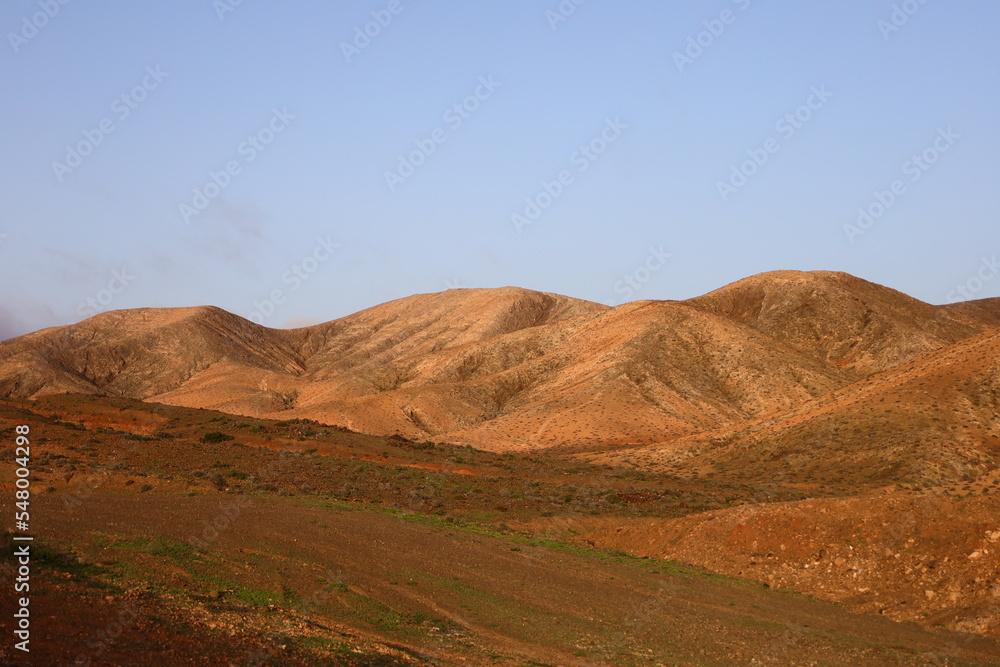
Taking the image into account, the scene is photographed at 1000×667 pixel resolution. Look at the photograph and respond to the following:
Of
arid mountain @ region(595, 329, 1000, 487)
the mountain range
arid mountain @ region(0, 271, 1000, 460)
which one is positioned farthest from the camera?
arid mountain @ region(0, 271, 1000, 460)

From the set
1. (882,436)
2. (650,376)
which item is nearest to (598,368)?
(650,376)

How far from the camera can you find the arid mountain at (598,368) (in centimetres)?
5466

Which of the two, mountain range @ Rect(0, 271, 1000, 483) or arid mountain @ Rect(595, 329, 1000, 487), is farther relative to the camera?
mountain range @ Rect(0, 271, 1000, 483)

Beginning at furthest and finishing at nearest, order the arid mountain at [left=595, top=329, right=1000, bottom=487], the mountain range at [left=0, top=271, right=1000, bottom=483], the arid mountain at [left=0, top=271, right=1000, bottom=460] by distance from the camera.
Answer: the arid mountain at [left=0, top=271, right=1000, bottom=460] < the mountain range at [left=0, top=271, right=1000, bottom=483] < the arid mountain at [left=595, top=329, right=1000, bottom=487]

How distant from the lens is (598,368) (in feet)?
242

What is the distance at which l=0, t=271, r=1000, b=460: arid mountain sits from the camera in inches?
2152

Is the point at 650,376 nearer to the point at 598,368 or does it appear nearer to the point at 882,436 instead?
the point at 598,368

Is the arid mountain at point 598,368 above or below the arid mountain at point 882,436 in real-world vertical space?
above

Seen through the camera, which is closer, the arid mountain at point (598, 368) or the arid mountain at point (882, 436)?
the arid mountain at point (882, 436)

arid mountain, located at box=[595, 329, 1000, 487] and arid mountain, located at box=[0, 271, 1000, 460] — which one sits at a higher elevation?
arid mountain, located at box=[0, 271, 1000, 460]

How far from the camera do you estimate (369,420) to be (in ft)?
241

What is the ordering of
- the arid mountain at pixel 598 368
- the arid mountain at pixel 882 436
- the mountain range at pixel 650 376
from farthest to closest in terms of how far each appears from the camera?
the arid mountain at pixel 598 368 → the mountain range at pixel 650 376 → the arid mountain at pixel 882 436

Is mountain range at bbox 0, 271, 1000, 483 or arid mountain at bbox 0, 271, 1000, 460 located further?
arid mountain at bbox 0, 271, 1000, 460

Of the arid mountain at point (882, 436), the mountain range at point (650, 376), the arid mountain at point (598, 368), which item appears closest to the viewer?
the arid mountain at point (882, 436)
